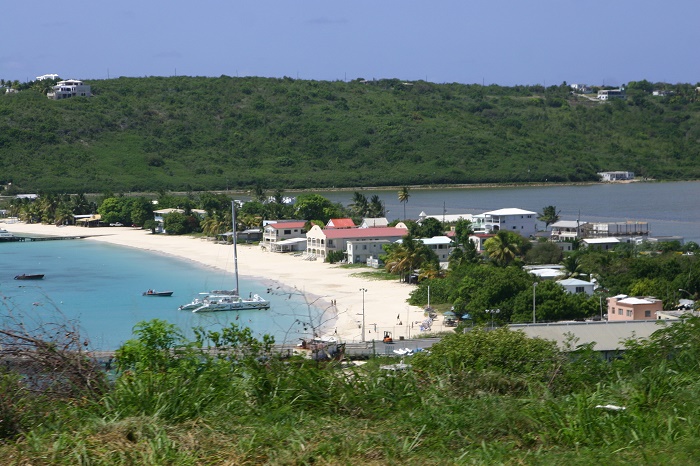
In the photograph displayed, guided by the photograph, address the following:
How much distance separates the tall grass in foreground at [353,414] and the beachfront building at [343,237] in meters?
28.3

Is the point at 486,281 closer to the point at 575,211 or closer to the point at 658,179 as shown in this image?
the point at 575,211

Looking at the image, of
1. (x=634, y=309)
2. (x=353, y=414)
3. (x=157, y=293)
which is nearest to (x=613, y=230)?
(x=634, y=309)

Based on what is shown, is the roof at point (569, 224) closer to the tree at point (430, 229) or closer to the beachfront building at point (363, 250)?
the tree at point (430, 229)

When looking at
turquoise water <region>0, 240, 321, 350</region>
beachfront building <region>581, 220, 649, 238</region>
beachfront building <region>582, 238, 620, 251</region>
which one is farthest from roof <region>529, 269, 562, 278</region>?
beachfront building <region>581, 220, 649, 238</region>

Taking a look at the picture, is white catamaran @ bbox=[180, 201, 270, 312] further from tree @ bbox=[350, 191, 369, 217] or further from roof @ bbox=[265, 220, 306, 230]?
tree @ bbox=[350, 191, 369, 217]

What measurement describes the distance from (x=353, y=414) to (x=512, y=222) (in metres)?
36.9

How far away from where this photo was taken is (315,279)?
2919 cm

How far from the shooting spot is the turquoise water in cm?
2094

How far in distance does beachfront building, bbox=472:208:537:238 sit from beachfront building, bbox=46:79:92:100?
67.1m

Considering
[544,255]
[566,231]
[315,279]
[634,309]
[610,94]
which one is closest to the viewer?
[634,309]

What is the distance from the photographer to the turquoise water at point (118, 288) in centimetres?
2094

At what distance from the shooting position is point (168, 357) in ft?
17.3

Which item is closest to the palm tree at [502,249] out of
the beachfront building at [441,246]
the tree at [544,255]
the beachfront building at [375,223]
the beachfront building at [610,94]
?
the tree at [544,255]

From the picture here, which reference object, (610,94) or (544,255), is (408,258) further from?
(610,94)
